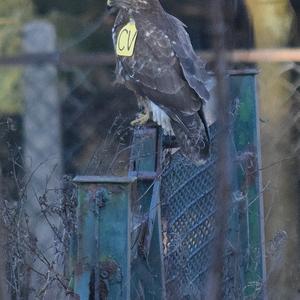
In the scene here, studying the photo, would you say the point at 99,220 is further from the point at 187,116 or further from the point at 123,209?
the point at 187,116

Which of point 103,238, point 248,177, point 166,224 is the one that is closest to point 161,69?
point 248,177

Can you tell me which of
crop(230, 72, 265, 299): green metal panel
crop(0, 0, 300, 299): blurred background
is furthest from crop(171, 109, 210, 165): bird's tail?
crop(0, 0, 300, 299): blurred background

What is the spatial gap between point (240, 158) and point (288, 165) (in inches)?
45.5

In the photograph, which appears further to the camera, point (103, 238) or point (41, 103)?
point (41, 103)

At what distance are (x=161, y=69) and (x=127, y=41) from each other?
0.16m

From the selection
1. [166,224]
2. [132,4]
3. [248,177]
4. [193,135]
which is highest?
[132,4]

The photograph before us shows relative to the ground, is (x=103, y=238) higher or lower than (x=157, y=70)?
lower

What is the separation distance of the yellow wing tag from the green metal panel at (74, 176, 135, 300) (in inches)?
48.1

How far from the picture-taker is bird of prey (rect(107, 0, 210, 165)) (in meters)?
3.13

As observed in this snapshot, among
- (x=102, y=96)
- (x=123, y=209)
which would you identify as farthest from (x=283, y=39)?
(x=123, y=209)

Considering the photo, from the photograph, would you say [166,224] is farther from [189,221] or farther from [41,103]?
[41,103]

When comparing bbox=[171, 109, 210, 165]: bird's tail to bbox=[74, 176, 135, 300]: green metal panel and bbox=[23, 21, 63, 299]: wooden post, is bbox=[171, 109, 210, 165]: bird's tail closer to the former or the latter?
bbox=[74, 176, 135, 300]: green metal panel

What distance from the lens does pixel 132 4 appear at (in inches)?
135

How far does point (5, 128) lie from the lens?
3.85 meters
